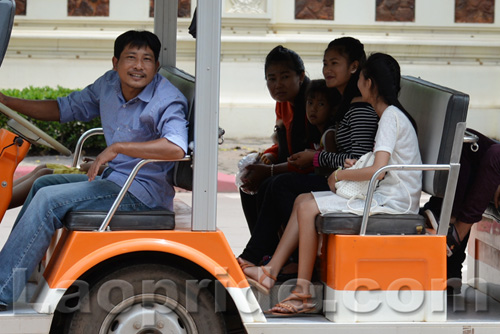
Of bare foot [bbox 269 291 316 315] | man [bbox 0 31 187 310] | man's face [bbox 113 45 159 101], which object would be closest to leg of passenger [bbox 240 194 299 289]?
bare foot [bbox 269 291 316 315]

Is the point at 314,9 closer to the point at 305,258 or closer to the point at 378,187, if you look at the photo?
the point at 378,187

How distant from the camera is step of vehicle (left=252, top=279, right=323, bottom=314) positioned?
369 cm

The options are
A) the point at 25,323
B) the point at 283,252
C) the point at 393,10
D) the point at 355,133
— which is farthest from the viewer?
the point at 393,10

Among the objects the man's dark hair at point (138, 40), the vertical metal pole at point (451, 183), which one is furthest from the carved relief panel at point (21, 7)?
the vertical metal pole at point (451, 183)

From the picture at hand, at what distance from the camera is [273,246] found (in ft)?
13.6

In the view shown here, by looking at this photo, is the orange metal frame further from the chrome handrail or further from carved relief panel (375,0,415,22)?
carved relief panel (375,0,415,22)

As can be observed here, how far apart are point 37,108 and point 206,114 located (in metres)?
1.12

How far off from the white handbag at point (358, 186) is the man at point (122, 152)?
766mm

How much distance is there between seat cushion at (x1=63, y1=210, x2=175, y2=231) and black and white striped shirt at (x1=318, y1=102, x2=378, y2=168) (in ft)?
3.12

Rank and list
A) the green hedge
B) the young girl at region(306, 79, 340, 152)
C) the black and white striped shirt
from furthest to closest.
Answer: the green hedge < the young girl at region(306, 79, 340, 152) < the black and white striped shirt

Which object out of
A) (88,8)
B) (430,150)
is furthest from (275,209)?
(88,8)

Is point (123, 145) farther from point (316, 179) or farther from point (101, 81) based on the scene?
point (316, 179)

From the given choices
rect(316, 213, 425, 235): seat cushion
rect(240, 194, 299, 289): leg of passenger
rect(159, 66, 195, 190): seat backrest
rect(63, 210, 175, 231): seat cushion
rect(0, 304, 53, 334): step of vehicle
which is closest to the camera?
rect(0, 304, 53, 334): step of vehicle

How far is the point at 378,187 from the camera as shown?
3783mm
